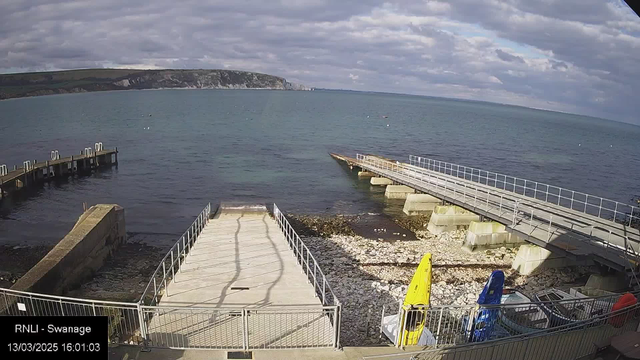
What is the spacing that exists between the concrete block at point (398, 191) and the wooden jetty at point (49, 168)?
32.1m

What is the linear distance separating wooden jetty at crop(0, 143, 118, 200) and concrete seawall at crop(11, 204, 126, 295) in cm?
1788

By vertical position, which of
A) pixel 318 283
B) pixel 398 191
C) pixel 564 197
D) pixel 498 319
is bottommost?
pixel 398 191

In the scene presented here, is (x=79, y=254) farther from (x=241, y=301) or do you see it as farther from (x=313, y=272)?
(x=241, y=301)

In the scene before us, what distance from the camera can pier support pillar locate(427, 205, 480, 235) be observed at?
2972cm

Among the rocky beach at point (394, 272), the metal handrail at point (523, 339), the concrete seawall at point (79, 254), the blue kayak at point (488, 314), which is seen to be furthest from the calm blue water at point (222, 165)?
the metal handrail at point (523, 339)

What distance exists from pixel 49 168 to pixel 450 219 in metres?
38.3

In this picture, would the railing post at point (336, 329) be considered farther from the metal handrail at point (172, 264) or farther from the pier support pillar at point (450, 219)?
the pier support pillar at point (450, 219)

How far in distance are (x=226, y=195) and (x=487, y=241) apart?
81.5 feet

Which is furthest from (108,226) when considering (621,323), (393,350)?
(621,323)

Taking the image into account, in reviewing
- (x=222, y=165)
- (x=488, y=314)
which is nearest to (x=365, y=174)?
(x=222, y=165)

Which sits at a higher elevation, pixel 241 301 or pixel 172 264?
pixel 172 264

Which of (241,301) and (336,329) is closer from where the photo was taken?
(336,329)

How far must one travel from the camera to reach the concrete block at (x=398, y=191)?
40.5m

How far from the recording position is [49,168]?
44344mm
